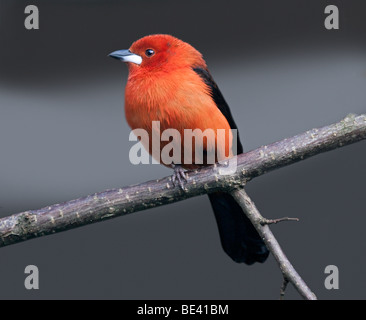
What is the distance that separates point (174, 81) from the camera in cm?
165

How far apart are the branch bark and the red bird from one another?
0.12m

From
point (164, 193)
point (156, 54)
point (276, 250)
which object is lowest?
point (276, 250)

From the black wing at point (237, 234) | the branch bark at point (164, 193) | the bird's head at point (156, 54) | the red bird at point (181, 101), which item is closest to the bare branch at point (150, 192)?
the branch bark at point (164, 193)

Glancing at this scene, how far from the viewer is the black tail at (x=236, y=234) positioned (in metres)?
1.85

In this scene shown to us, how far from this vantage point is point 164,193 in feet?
5.18

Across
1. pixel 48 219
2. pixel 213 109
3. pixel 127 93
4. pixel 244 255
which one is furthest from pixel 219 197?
A: pixel 48 219

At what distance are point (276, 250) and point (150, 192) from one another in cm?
41

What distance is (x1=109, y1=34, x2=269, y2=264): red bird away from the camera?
1611 mm

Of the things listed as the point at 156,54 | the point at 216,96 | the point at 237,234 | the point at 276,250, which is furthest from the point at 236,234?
the point at 156,54

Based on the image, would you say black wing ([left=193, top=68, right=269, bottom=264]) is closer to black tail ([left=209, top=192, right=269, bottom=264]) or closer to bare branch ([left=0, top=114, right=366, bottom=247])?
black tail ([left=209, top=192, right=269, bottom=264])

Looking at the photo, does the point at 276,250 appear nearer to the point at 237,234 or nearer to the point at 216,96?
the point at 237,234

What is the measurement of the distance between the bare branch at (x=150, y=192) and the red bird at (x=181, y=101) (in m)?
0.13

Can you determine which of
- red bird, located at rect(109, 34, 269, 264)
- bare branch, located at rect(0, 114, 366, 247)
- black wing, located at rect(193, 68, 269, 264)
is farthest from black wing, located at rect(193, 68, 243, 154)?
bare branch, located at rect(0, 114, 366, 247)

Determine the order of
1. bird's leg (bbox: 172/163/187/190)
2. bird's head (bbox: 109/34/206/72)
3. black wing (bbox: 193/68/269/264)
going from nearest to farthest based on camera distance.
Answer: bird's leg (bbox: 172/163/187/190), bird's head (bbox: 109/34/206/72), black wing (bbox: 193/68/269/264)
